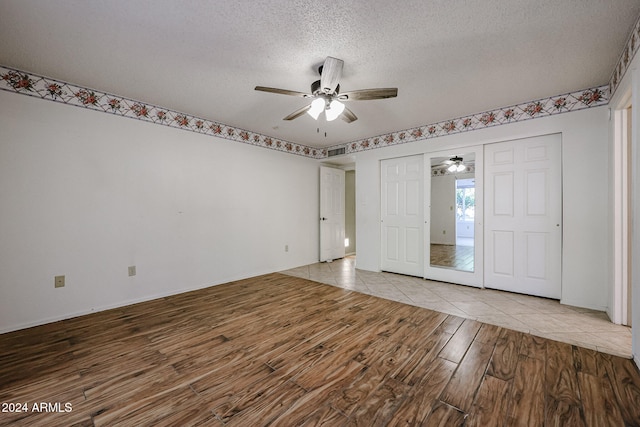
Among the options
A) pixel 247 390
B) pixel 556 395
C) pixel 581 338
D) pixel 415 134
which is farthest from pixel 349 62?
pixel 581 338

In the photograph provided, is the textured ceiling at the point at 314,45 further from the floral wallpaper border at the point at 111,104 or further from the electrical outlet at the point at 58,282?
the electrical outlet at the point at 58,282

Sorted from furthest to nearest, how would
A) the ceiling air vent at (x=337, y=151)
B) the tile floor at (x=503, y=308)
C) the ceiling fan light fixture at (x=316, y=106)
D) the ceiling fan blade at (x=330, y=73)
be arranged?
1. the ceiling air vent at (x=337, y=151)
2. the ceiling fan light fixture at (x=316, y=106)
3. the tile floor at (x=503, y=308)
4. the ceiling fan blade at (x=330, y=73)

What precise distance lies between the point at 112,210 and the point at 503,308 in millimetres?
4710

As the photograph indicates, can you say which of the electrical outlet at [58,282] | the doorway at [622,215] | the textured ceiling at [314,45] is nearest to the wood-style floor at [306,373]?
the electrical outlet at [58,282]

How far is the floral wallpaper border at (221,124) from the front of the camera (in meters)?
2.57

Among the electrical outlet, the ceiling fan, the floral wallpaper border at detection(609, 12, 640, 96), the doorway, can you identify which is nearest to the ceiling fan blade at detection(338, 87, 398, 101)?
the ceiling fan

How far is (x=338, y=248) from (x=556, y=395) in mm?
4547

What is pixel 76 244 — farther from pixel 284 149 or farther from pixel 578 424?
pixel 578 424

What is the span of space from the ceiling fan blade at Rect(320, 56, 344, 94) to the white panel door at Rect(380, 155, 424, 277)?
2447 mm

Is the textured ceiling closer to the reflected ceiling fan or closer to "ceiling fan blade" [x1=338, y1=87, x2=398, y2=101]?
"ceiling fan blade" [x1=338, y1=87, x2=398, y2=101]

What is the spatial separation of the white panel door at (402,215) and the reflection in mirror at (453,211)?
0.86ft

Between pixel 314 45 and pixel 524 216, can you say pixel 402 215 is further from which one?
pixel 314 45

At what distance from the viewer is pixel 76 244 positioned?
2760 mm

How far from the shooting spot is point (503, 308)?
286 cm
